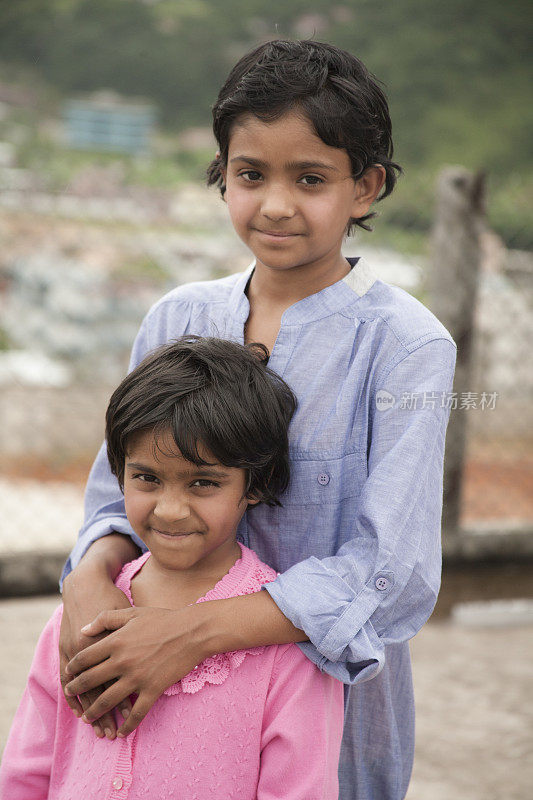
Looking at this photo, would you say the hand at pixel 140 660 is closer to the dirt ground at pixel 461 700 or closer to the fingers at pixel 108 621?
the fingers at pixel 108 621

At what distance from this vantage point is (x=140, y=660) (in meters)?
1.16

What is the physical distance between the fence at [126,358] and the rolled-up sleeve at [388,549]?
0.24ft

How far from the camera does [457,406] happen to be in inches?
115

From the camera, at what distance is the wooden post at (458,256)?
3.13 meters

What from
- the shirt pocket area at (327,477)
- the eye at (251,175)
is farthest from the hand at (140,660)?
the eye at (251,175)

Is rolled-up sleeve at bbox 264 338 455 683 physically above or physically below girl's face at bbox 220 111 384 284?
below

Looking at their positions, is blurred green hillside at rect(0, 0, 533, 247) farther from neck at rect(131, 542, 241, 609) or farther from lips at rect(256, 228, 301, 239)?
neck at rect(131, 542, 241, 609)

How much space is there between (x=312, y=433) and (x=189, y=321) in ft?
1.03

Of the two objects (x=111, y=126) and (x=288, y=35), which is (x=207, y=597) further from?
(x=288, y=35)

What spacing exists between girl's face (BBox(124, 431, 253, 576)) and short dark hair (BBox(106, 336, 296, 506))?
0.02 m

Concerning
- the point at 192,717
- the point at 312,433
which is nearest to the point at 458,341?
the point at 312,433

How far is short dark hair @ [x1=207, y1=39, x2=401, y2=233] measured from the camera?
1.21m

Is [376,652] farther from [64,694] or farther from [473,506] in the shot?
[473,506]

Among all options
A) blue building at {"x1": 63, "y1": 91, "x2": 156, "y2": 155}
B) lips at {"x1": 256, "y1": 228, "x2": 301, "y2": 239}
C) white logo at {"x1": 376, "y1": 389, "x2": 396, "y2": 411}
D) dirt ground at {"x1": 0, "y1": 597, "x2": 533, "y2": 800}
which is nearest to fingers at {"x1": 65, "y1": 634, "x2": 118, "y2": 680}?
white logo at {"x1": 376, "y1": 389, "x2": 396, "y2": 411}
